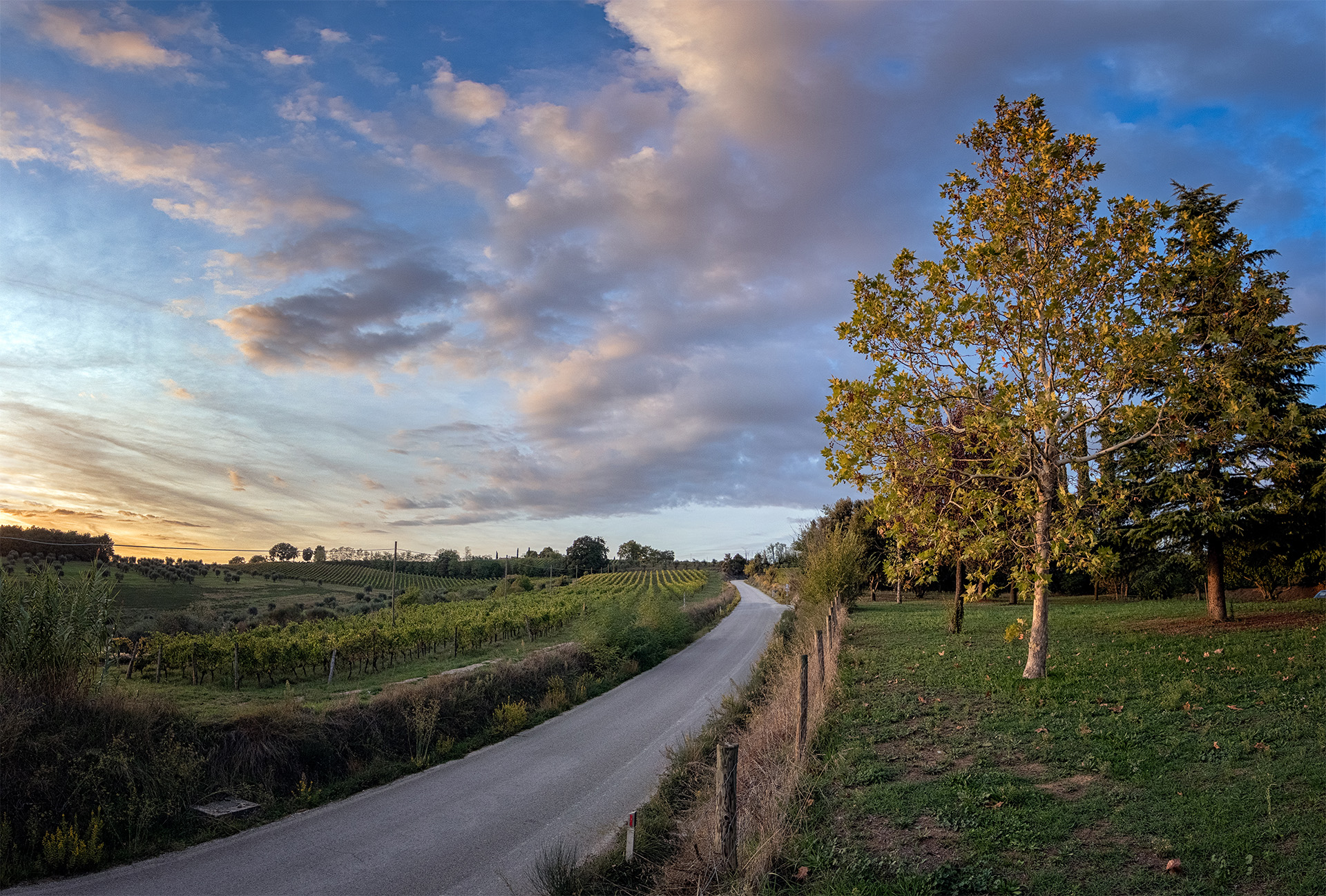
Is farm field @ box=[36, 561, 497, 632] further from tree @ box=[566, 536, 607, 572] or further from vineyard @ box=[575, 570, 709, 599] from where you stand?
tree @ box=[566, 536, 607, 572]

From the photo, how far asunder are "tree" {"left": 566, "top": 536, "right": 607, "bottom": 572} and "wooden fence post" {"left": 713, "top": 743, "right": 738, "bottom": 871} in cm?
12743

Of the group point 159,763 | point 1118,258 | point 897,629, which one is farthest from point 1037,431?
point 159,763

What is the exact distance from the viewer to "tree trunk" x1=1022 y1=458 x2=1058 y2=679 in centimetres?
1255

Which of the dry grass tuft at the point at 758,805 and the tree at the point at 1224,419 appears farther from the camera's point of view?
the tree at the point at 1224,419

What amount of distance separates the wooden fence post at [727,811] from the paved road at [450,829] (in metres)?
2.50

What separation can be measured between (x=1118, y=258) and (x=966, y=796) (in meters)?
10.1

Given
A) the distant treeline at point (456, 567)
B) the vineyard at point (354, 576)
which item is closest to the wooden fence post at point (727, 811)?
the vineyard at point (354, 576)

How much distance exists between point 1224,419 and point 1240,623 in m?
8.34

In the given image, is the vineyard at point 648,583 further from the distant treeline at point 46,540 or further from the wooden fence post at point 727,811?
the wooden fence post at point 727,811

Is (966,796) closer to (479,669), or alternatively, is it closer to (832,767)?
(832,767)

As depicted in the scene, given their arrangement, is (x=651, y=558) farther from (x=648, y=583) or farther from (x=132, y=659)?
(x=132, y=659)

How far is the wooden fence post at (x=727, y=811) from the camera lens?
6605 millimetres

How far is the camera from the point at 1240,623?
663 inches

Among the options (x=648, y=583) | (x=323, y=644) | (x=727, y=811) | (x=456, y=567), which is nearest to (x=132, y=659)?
(x=323, y=644)
